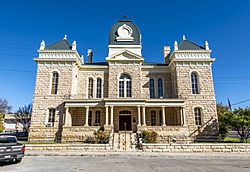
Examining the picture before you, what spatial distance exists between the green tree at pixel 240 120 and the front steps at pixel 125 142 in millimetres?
11204

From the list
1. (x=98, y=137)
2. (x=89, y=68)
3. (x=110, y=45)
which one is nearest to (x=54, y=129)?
(x=98, y=137)

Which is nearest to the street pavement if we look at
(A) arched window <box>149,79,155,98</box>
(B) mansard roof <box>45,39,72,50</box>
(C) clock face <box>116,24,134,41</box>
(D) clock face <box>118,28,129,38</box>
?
(A) arched window <box>149,79,155,98</box>

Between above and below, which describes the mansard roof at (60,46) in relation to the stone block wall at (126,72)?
above

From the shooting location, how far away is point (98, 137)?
17750 mm

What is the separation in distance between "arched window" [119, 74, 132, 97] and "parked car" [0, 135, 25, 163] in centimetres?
1515

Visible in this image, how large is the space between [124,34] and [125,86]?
9.26 meters

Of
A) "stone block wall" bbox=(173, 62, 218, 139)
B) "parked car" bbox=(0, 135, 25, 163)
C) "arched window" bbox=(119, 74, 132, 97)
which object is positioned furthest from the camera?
"arched window" bbox=(119, 74, 132, 97)

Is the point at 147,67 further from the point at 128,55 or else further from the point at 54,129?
the point at 54,129

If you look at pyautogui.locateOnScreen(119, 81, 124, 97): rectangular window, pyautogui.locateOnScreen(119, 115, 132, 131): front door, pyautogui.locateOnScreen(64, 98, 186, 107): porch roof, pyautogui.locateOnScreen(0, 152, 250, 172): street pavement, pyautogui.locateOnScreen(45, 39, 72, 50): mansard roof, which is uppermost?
pyautogui.locateOnScreen(45, 39, 72, 50): mansard roof

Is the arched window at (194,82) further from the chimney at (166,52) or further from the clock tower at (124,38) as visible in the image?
the clock tower at (124,38)

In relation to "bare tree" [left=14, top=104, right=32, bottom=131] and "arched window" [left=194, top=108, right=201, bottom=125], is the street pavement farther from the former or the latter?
"bare tree" [left=14, top=104, right=32, bottom=131]

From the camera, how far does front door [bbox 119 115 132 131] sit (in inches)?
901

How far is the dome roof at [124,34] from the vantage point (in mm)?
27359

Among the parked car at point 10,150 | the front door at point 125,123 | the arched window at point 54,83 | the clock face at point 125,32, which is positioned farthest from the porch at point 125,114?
the clock face at point 125,32
